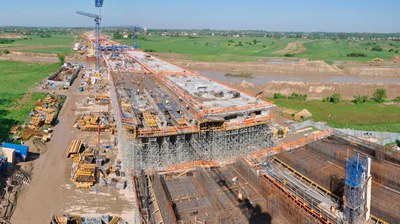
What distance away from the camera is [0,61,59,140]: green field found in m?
37.1

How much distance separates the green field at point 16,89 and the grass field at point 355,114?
110 ft

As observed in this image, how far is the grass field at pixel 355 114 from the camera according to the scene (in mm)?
39062

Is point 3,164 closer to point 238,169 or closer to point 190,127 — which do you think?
point 190,127

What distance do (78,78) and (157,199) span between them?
53.0 meters

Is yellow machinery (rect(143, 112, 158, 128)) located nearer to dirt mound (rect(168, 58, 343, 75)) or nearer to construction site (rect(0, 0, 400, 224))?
construction site (rect(0, 0, 400, 224))

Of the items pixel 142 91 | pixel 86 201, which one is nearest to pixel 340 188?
pixel 86 201

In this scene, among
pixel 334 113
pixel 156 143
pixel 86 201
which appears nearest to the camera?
pixel 86 201

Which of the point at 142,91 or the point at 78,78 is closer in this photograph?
the point at 142,91

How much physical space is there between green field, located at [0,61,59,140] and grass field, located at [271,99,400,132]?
1322 inches

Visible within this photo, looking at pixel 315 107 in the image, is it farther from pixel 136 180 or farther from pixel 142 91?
pixel 136 180

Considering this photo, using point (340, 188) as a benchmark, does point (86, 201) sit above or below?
below

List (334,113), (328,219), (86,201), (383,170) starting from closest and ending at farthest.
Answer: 1. (328,219)
2. (383,170)
3. (86,201)
4. (334,113)

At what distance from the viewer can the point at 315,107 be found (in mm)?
46812

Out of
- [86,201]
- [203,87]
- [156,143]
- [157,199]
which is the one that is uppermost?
[203,87]
